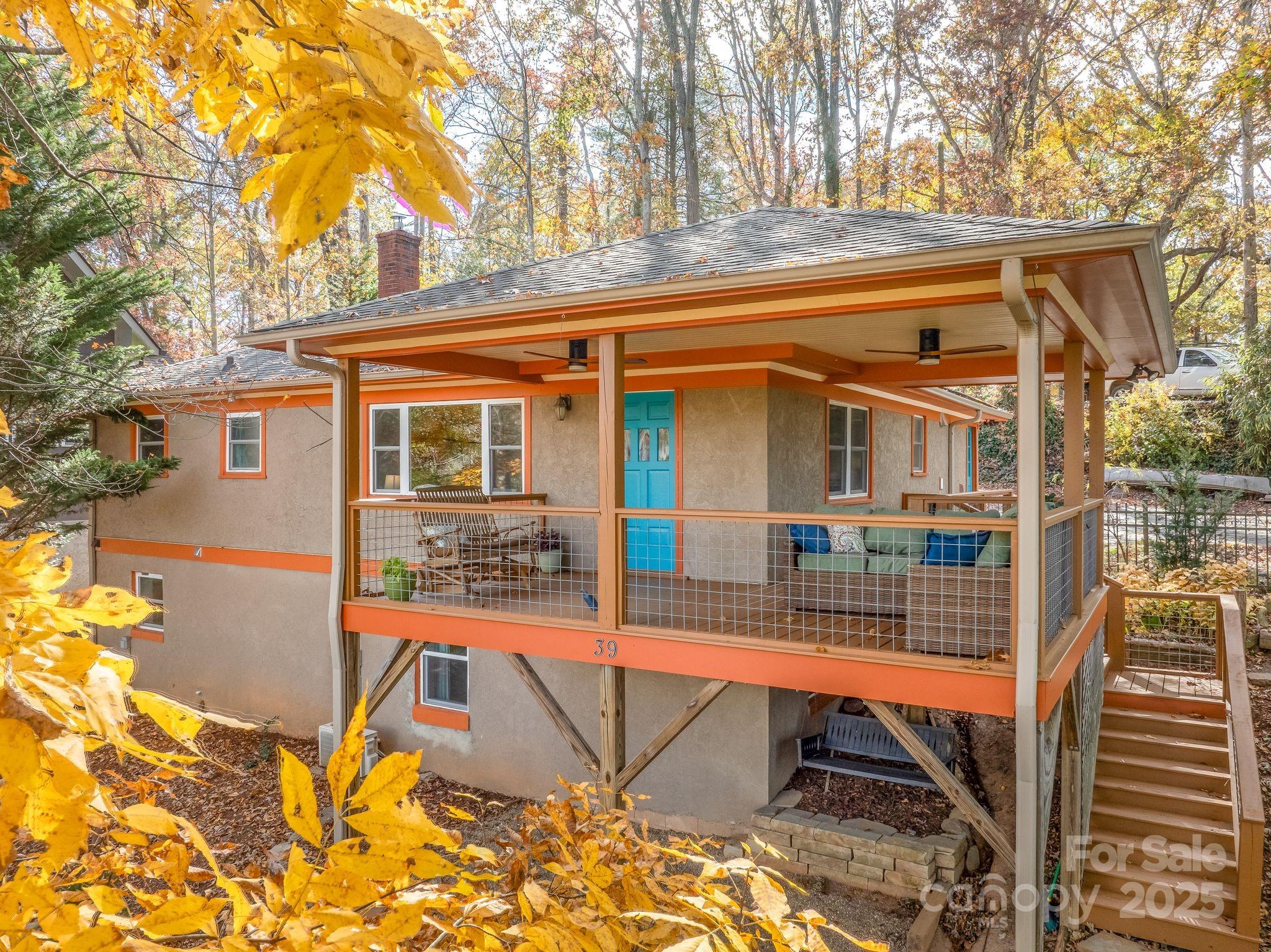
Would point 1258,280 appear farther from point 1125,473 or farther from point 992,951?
point 992,951

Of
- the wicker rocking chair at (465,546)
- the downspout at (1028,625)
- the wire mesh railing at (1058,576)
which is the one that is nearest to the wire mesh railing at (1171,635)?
the wire mesh railing at (1058,576)

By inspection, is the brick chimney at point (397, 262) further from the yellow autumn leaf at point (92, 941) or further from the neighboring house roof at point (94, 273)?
the yellow autumn leaf at point (92, 941)

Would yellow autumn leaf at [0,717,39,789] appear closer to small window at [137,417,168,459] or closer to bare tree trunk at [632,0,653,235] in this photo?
small window at [137,417,168,459]

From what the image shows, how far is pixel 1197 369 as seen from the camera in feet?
76.5

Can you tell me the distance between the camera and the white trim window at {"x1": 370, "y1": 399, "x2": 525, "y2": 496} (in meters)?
10.7

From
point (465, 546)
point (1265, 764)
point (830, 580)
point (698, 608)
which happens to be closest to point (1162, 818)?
point (1265, 764)

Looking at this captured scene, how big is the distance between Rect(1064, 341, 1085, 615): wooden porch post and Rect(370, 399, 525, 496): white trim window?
6197 mm

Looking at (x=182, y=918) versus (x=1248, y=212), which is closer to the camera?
(x=182, y=918)

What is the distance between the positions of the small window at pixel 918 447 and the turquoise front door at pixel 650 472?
5.71 m

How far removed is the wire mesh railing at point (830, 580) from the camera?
588 centimetres

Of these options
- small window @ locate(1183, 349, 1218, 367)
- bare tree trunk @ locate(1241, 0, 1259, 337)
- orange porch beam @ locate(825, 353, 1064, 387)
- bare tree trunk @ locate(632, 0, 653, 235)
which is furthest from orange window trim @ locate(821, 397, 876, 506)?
small window @ locate(1183, 349, 1218, 367)

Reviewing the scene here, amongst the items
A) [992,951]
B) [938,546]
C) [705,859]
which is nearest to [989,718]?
[992,951]

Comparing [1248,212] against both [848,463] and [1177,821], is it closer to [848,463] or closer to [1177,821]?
[848,463]

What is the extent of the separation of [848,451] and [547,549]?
420 cm
